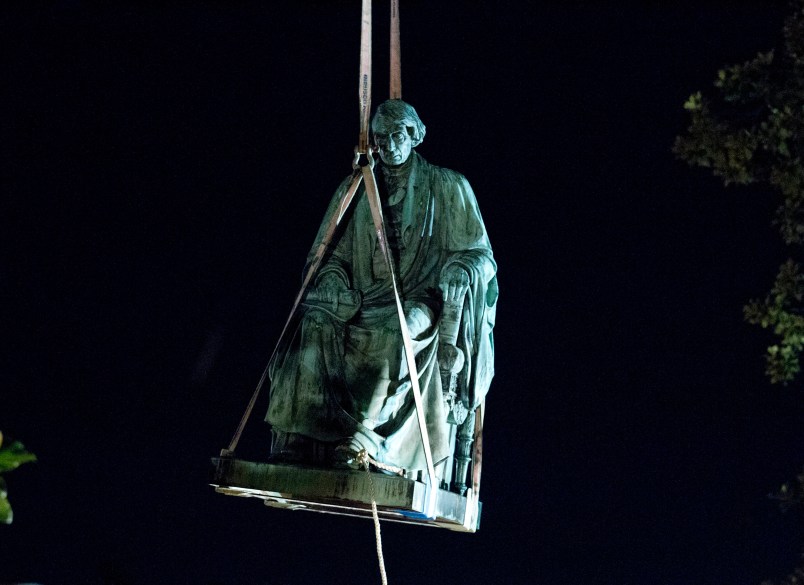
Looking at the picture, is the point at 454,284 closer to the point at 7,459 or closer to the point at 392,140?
the point at 392,140

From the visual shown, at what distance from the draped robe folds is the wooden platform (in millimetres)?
197

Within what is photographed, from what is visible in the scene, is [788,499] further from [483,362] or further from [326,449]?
[326,449]

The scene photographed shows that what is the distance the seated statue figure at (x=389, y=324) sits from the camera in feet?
14.3

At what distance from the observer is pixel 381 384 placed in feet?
14.3

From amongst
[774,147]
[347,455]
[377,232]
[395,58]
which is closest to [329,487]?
[347,455]

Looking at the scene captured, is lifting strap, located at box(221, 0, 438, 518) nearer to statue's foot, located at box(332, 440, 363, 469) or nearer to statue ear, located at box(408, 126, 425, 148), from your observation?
statue's foot, located at box(332, 440, 363, 469)

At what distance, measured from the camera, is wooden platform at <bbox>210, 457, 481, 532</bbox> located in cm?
399

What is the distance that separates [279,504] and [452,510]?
691 mm

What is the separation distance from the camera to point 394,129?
466 cm

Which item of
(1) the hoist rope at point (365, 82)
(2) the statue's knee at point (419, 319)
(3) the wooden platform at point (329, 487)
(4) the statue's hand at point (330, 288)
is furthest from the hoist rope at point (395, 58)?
(3) the wooden platform at point (329, 487)

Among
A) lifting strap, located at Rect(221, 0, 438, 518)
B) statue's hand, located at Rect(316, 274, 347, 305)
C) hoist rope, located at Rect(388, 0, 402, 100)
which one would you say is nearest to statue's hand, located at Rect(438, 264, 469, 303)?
lifting strap, located at Rect(221, 0, 438, 518)

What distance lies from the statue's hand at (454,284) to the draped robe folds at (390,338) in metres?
0.06

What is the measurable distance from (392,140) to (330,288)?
60cm

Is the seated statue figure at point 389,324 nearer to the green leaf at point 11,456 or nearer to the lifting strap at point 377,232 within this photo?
the lifting strap at point 377,232
